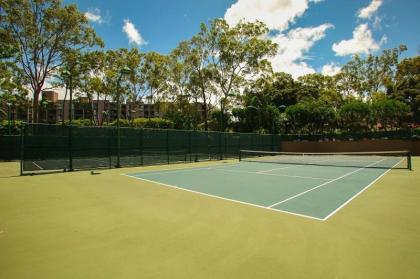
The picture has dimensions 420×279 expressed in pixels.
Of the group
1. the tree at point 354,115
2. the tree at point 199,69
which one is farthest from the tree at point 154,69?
the tree at point 354,115

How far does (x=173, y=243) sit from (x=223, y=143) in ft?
70.5

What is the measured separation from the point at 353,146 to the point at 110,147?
2992 cm

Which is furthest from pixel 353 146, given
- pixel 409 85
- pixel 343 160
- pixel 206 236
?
pixel 206 236

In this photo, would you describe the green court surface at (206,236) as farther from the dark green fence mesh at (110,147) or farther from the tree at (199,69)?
the tree at (199,69)

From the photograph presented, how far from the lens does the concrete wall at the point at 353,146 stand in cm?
3158

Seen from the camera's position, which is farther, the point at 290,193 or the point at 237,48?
the point at 237,48

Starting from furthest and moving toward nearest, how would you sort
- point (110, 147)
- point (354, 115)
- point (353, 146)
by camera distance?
1. point (354, 115)
2. point (353, 146)
3. point (110, 147)

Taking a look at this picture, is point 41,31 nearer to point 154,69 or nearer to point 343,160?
point 154,69

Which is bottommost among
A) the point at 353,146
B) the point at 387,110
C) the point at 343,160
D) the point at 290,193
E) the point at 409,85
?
the point at 343,160

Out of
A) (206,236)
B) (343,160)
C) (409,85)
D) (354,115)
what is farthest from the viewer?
(409,85)

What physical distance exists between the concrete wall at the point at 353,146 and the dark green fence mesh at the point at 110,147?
15.1 meters

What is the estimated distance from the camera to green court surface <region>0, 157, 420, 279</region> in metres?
3.64

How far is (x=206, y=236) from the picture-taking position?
4.92 m

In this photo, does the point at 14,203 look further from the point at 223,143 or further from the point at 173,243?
the point at 223,143
